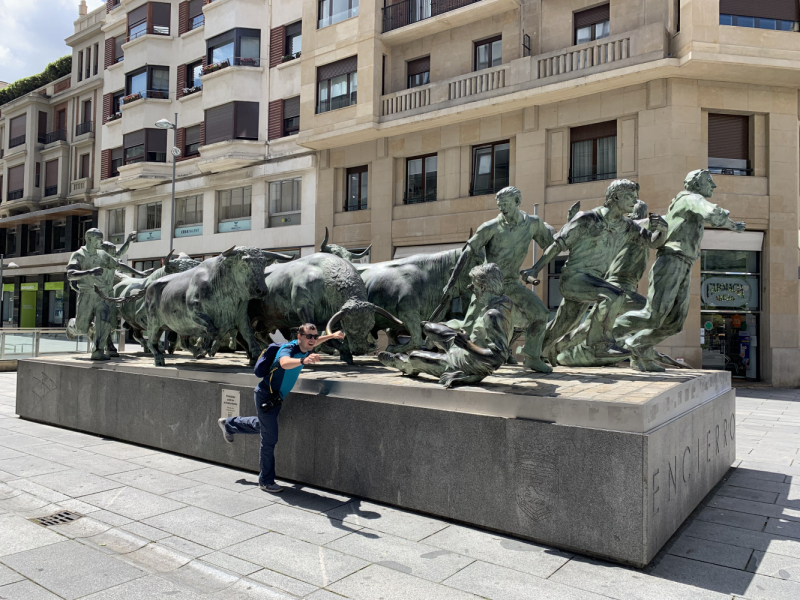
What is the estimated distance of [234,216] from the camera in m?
27.7

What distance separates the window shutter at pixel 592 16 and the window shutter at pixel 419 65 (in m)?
5.35

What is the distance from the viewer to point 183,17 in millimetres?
30766

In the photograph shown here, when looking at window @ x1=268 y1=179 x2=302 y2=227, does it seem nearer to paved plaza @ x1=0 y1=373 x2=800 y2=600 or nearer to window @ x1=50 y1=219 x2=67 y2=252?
window @ x1=50 y1=219 x2=67 y2=252

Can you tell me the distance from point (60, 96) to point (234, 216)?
2024 cm

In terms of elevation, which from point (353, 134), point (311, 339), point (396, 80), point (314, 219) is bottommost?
point (311, 339)

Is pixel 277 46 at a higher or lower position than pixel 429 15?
higher

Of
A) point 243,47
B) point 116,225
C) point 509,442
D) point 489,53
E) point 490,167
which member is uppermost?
point 243,47

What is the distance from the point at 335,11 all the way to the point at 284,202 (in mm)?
7553

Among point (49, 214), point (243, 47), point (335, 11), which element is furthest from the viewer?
point (49, 214)

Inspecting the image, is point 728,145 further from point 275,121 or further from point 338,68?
point 275,121

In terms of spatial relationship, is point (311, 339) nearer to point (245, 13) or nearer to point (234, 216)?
point (234, 216)

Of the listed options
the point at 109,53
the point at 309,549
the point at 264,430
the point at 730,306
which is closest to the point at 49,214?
the point at 109,53

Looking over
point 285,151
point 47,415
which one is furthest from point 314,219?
point 47,415

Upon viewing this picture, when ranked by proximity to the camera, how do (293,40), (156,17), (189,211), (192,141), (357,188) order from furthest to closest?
(156,17) < (189,211) < (192,141) < (293,40) < (357,188)
